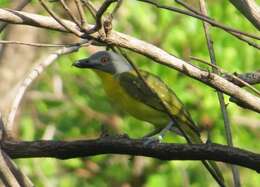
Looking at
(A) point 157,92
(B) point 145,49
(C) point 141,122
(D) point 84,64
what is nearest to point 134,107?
(A) point 157,92

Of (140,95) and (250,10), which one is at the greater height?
(140,95)

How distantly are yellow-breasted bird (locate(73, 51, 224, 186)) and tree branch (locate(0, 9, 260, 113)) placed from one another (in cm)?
236

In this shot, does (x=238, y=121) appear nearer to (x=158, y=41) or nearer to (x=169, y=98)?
(x=158, y=41)

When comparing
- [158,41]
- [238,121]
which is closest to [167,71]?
[158,41]

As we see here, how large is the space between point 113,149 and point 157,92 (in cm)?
200

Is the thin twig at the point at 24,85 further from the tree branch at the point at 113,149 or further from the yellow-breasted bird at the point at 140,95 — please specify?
the yellow-breasted bird at the point at 140,95

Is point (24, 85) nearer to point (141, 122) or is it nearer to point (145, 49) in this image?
point (145, 49)

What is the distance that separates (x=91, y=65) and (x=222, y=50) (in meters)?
1.40

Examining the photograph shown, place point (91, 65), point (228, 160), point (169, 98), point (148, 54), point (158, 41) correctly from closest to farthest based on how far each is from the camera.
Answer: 1. point (148, 54)
2. point (228, 160)
3. point (169, 98)
4. point (91, 65)
5. point (158, 41)

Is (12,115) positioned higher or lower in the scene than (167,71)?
lower

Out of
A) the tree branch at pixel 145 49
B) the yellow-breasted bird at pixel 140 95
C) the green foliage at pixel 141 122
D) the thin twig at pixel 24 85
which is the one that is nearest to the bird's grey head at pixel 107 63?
the yellow-breasted bird at pixel 140 95

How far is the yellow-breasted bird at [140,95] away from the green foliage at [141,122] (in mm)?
623

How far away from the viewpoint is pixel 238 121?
791cm

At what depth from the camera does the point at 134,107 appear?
600 cm
